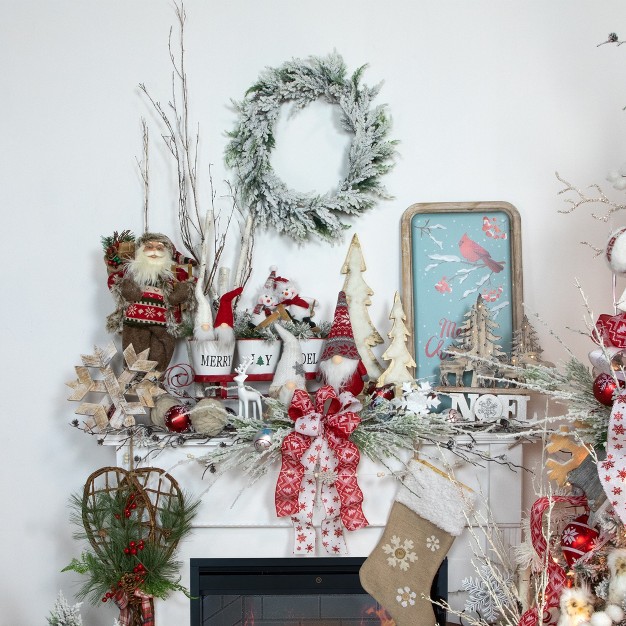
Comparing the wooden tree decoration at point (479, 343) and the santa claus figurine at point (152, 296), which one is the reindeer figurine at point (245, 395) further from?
the wooden tree decoration at point (479, 343)

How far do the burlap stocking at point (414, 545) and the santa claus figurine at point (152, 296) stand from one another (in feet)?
2.38

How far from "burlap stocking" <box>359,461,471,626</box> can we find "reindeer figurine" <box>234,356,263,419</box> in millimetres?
420

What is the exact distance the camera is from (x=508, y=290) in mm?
2012

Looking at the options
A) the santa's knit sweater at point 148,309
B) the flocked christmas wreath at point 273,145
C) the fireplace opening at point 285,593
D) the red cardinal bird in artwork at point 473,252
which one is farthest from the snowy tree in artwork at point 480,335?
the santa's knit sweater at point 148,309

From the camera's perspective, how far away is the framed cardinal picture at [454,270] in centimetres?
201

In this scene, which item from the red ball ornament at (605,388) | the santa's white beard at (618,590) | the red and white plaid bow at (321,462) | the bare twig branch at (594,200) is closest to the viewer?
the santa's white beard at (618,590)

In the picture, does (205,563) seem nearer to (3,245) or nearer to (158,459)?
(158,459)

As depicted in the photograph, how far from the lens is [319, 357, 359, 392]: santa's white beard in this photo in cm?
183

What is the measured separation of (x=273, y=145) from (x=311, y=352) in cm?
60

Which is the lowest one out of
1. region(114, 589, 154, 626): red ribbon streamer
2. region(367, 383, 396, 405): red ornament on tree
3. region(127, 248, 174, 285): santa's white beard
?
region(114, 589, 154, 626): red ribbon streamer

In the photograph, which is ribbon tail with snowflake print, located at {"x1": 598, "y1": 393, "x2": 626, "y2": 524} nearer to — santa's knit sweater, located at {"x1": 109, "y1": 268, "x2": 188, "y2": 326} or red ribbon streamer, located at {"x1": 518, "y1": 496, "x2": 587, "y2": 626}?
red ribbon streamer, located at {"x1": 518, "y1": 496, "x2": 587, "y2": 626}

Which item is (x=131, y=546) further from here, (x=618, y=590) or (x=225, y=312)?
(x=618, y=590)

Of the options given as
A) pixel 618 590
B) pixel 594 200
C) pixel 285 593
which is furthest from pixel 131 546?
pixel 594 200

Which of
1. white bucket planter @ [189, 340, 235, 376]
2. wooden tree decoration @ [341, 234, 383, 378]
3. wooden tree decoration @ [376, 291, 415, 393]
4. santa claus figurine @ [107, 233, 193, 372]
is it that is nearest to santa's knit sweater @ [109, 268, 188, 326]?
santa claus figurine @ [107, 233, 193, 372]
